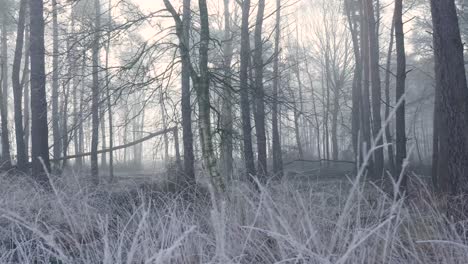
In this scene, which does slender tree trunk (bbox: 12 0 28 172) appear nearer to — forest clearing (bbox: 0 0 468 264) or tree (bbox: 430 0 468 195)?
forest clearing (bbox: 0 0 468 264)

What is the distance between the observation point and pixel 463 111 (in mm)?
7457

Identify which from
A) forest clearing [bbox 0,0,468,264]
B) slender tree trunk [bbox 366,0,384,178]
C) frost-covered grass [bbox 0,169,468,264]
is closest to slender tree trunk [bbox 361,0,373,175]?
forest clearing [bbox 0,0,468,264]

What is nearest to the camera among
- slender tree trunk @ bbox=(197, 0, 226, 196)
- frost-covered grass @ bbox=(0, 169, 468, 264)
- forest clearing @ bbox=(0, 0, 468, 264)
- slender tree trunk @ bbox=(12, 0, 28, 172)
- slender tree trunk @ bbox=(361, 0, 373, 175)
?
frost-covered grass @ bbox=(0, 169, 468, 264)

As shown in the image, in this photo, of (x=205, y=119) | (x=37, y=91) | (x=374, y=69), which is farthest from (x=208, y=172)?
(x=374, y=69)

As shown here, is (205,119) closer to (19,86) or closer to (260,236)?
(260,236)

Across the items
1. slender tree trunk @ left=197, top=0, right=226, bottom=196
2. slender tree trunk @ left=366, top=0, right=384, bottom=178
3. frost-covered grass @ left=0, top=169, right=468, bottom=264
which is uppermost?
slender tree trunk @ left=366, top=0, right=384, bottom=178

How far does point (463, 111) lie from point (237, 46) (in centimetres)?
1760

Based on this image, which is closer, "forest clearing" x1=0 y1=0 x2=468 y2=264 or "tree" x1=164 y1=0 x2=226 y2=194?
"forest clearing" x1=0 y1=0 x2=468 y2=264

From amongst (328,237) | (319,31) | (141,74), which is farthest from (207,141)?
(319,31)

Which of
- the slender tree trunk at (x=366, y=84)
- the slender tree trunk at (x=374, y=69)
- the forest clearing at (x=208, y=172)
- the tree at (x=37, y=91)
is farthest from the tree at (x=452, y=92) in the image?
the slender tree trunk at (x=366, y=84)

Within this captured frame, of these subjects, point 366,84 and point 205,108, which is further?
point 366,84

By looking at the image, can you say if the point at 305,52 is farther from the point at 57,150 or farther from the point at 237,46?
the point at 57,150

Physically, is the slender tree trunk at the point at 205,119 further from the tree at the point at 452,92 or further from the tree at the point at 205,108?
the tree at the point at 452,92

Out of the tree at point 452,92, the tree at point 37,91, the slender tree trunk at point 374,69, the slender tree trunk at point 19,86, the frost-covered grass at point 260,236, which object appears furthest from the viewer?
the slender tree trunk at point 374,69
